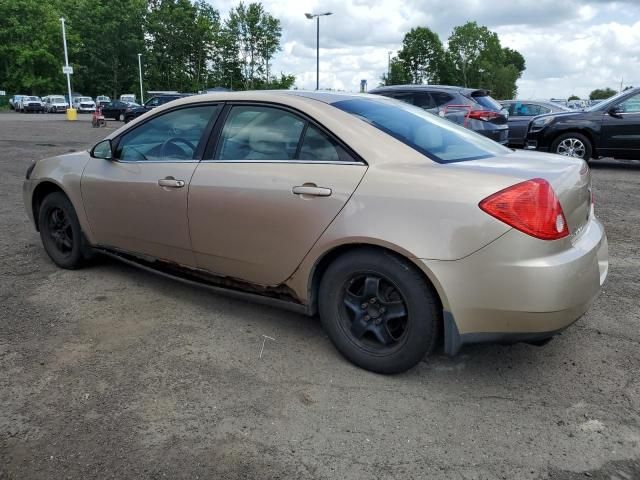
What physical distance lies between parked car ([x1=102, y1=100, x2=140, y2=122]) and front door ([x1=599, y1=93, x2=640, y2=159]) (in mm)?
33337

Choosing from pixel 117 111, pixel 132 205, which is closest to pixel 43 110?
pixel 117 111

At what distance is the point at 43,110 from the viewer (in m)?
54.6

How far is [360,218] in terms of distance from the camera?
112 inches

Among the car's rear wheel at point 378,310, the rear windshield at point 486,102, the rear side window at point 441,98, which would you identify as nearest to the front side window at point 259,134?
the car's rear wheel at point 378,310

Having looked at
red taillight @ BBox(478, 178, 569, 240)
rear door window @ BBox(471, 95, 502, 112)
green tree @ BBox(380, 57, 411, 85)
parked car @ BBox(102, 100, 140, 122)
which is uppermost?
green tree @ BBox(380, 57, 411, 85)

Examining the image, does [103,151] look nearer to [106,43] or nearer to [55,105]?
[55,105]

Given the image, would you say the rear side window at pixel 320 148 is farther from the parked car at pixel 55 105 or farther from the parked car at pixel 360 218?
the parked car at pixel 55 105

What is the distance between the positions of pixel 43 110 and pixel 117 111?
2153 cm

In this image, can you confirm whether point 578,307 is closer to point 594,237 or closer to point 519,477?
point 594,237

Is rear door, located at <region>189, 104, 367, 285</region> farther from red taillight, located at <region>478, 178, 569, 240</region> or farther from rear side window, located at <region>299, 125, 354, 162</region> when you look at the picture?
red taillight, located at <region>478, 178, 569, 240</region>

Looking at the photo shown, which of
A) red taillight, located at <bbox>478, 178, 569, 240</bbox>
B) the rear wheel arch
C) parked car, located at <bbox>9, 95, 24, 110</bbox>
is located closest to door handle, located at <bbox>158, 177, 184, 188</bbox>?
the rear wheel arch

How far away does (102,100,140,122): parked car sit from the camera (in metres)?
37.9

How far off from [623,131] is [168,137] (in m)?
9.37

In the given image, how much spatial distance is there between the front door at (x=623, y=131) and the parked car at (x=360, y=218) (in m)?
8.02
